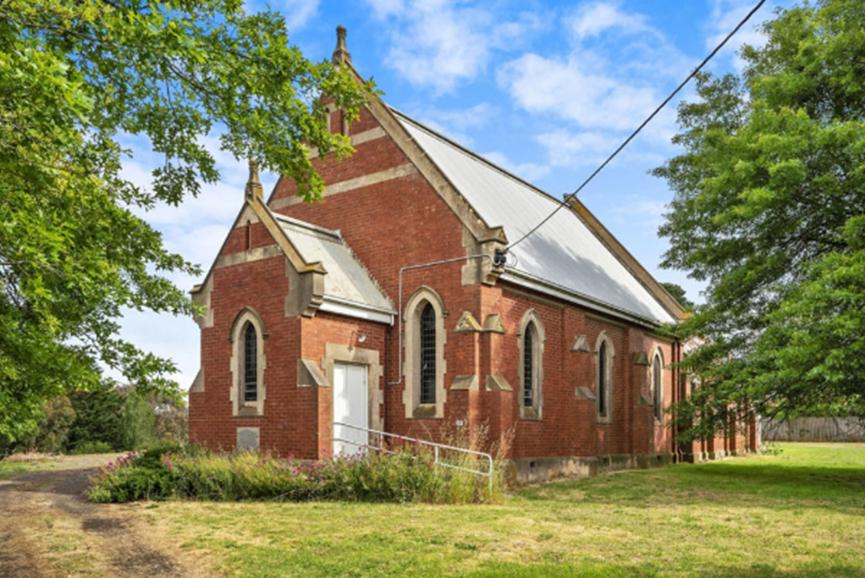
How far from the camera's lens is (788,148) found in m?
18.0

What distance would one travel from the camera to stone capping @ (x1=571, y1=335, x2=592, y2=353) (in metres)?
21.3

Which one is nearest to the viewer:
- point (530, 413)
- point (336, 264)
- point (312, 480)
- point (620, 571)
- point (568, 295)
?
point (620, 571)

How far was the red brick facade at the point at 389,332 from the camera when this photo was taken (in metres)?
17.6

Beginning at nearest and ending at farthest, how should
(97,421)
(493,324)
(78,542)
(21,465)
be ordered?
(78,542) < (493,324) < (21,465) < (97,421)

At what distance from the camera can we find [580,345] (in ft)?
70.2

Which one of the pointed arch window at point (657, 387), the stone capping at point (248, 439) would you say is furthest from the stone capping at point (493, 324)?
the pointed arch window at point (657, 387)

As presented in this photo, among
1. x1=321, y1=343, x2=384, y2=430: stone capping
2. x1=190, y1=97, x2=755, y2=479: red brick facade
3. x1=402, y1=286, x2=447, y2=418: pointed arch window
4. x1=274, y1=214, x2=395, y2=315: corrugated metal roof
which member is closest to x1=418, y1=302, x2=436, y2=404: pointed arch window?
x1=402, y1=286, x2=447, y2=418: pointed arch window

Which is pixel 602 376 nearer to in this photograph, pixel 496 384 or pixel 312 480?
pixel 496 384

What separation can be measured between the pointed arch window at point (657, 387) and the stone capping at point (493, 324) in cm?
1124

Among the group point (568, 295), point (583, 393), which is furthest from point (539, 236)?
point (583, 393)

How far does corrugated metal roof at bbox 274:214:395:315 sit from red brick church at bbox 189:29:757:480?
2.5 inches

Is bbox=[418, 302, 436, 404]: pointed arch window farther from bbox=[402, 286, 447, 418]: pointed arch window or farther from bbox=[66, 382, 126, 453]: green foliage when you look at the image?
bbox=[66, 382, 126, 453]: green foliage

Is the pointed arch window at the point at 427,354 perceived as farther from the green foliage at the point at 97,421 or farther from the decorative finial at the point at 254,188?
the green foliage at the point at 97,421

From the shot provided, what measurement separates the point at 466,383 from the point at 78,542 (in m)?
9.50
